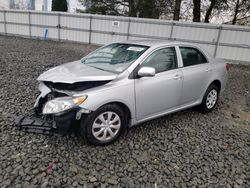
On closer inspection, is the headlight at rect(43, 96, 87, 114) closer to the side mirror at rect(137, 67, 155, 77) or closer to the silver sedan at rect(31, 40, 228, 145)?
the silver sedan at rect(31, 40, 228, 145)

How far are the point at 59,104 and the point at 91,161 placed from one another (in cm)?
86

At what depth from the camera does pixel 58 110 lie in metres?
3.03

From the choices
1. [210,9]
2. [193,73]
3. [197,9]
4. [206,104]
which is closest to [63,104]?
[193,73]

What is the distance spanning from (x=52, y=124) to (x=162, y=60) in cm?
204

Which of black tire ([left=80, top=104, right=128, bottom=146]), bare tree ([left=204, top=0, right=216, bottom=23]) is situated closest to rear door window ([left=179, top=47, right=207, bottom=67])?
black tire ([left=80, top=104, right=128, bottom=146])

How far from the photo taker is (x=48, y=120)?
337 centimetres

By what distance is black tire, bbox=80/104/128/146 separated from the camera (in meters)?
3.10

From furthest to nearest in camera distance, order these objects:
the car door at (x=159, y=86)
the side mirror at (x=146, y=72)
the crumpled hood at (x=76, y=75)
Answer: the car door at (x=159, y=86)
the side mirror at (x=146, y=72)
the crumpled hood at (x=76, y=75)

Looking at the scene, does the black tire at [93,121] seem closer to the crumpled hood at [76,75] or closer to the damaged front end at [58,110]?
the damaged front end at [58,110]

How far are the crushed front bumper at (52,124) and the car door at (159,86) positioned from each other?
101cm

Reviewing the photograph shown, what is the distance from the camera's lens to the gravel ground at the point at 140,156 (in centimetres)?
272

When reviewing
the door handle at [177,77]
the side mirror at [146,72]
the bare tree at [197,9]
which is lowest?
the door handle at [177,77]

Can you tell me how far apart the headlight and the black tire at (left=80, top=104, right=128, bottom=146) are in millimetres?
235

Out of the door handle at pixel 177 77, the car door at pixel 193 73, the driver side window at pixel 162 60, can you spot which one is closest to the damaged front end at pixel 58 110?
the driver side window at pixel 162 60
